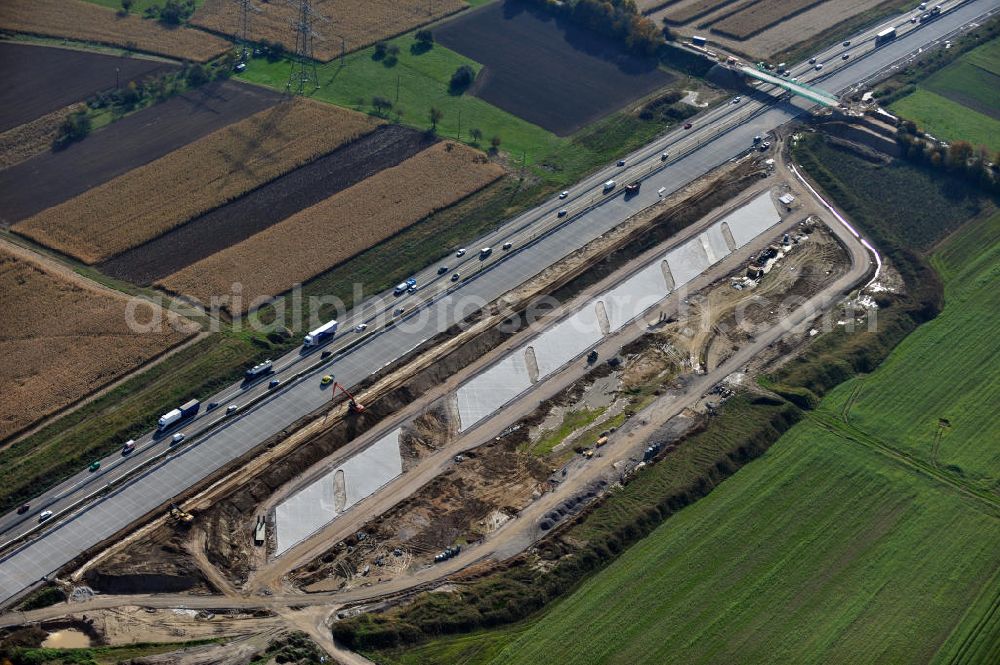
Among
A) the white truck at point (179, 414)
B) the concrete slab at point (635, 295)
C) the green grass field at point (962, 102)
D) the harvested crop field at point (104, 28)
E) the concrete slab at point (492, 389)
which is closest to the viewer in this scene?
the white truck at point (179, 414)

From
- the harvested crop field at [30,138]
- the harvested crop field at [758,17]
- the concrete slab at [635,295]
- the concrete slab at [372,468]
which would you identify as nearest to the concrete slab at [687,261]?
the concrete slab at [635,295]

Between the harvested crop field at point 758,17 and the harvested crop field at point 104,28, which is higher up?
the harvested crop field at point 104,28

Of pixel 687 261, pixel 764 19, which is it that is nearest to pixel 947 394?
pixel 687 261

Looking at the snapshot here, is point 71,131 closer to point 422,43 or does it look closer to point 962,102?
point 422,43

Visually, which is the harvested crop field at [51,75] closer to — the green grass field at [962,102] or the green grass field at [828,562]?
the green grass field at [828,562]

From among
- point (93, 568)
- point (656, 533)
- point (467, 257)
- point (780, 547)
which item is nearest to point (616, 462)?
point (656, 533)

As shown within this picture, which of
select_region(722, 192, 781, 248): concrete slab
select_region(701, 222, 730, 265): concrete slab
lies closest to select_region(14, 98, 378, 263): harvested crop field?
select_region(701, 222, 730, 265): concrete slab

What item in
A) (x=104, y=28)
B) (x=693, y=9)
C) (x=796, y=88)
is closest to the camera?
(x=796, y=88)

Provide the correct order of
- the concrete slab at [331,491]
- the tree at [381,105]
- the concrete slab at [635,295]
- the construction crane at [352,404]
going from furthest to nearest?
the tree at [381,105] < the concrete slab at [635,295] < the construction crane at [352,404] < the concrete slab at [331,491]

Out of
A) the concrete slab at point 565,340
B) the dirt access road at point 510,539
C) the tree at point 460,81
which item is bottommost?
the dirt access road at point 510,539
